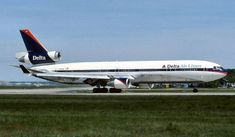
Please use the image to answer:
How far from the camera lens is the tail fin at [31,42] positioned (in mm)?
71181

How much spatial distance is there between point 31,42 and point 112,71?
14.5 m

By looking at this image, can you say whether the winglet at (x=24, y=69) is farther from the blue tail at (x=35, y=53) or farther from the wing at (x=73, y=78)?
the blue tail at (x=35, y=53)

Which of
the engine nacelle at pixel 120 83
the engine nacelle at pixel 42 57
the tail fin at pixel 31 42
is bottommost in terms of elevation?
the engine nacelle at pixel 120 83

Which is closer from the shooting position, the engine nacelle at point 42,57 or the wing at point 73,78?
the wing at point 73,78

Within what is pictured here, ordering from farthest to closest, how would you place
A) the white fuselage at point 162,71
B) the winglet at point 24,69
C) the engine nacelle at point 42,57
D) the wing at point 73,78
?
the engine nacelle at point 42,57
the winglet at point 24,69
the wing at point 73,78
the white fuselage at point 162,71

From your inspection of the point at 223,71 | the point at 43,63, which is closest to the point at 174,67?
the point at 223,71

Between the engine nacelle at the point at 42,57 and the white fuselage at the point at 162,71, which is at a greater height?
the engine nacelle at the point at 42,57

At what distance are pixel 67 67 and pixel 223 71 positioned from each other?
868 inches

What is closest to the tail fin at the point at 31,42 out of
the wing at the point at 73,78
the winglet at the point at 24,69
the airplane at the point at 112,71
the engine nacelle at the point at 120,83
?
the airplane at the point at 112,71

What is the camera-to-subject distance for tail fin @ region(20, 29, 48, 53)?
234ft

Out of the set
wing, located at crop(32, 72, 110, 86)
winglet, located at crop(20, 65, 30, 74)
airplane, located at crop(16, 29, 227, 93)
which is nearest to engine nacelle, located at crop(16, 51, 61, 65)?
airplane, located at crop(16, 29, 227, 93)

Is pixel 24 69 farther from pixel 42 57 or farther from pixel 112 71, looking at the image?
pixel 112 71

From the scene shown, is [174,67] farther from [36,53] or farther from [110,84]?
[36,53]

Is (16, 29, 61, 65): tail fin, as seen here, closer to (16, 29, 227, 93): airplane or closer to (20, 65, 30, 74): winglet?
(16, 29, 227, 93): airplane
